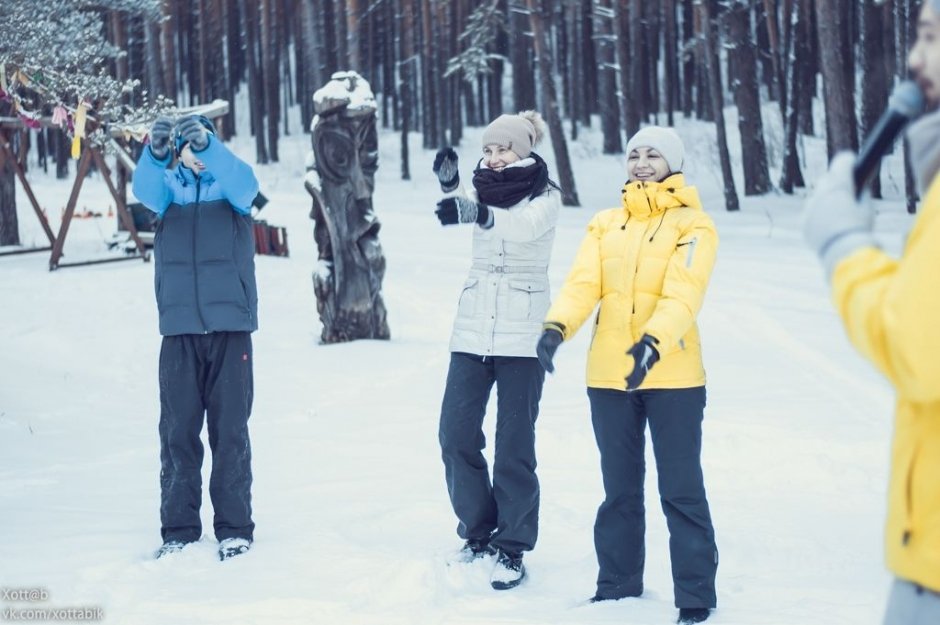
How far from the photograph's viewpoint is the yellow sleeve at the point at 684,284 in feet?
12.3

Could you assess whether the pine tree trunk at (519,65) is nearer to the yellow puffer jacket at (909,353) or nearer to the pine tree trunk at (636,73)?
the pine tree trunk at (636,73)

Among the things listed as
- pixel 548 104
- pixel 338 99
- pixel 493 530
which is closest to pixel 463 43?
pixel 548 104

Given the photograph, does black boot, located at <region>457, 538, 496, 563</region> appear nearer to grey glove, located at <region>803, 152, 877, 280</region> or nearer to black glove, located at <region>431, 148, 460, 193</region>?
black glove, located at <region>431, 148, 460, 193</region>

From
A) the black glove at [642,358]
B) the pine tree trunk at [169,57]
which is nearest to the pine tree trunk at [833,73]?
the black glove at [642,358]

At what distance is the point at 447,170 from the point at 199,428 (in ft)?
5.49

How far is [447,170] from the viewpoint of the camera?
4438mm

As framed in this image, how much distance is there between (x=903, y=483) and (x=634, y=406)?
2162mm

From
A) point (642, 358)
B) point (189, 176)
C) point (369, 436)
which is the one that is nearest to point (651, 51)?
point (369, 436)

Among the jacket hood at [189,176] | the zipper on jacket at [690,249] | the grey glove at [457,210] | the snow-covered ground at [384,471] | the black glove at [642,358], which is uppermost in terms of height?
the jacket hood at [189,176]

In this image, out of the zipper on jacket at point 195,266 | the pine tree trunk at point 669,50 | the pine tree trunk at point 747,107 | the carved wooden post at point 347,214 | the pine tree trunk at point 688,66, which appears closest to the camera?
the zipper on jacket at point 195,266

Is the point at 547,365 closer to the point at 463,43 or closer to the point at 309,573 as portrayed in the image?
the point at 309,573

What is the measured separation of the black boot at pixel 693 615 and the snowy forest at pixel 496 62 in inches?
228

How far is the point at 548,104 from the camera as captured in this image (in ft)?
82.5

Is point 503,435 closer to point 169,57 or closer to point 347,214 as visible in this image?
point 347,214
